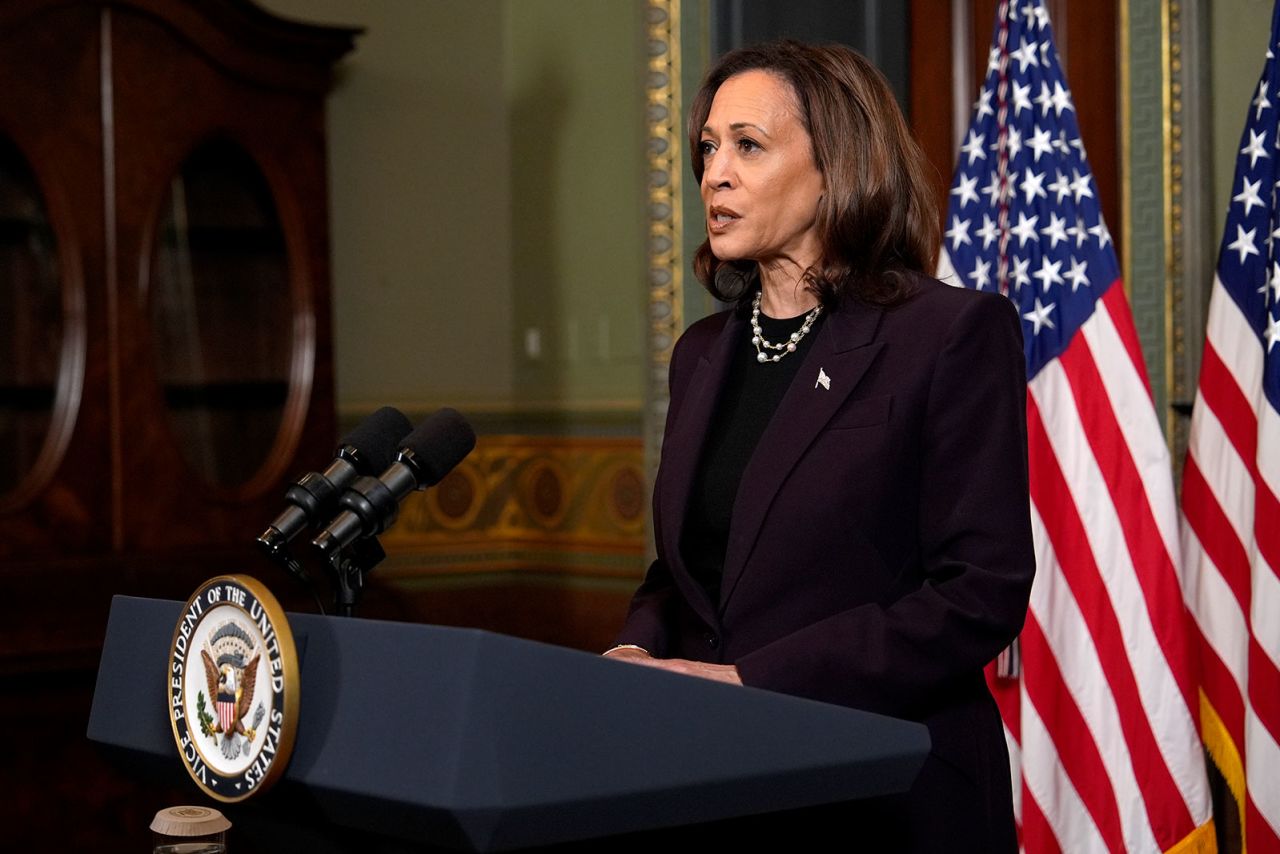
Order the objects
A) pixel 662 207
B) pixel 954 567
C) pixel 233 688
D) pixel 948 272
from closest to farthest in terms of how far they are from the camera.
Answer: pixel 233 688, pixel 954 567, pixel 948 272, pixel 662 207

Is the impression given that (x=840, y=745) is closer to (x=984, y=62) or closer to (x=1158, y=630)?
(x=1158, y=630)

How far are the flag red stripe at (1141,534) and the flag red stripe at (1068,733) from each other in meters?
0.20

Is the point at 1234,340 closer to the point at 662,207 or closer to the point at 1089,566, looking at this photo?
the point at 1089,566

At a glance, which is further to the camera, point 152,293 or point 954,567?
point 152,293

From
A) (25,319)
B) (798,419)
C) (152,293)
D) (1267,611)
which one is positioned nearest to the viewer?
(798,419)

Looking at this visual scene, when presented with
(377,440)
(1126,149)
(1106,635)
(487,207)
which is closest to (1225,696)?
(1106,635)

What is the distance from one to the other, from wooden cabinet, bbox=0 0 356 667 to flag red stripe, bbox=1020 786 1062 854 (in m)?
2.40

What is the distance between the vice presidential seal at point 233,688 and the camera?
3.72 ft

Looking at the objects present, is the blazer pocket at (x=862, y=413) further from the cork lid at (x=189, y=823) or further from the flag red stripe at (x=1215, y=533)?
the flag red stripe at (x=1215, y=533)

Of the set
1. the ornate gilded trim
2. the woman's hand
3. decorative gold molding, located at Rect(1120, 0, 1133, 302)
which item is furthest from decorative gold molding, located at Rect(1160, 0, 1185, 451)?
the woman's hand

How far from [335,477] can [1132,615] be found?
198cm

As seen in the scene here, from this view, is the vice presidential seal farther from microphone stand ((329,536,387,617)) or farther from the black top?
the black top

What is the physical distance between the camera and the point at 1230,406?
2.95 m

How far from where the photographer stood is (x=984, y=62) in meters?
3.92
